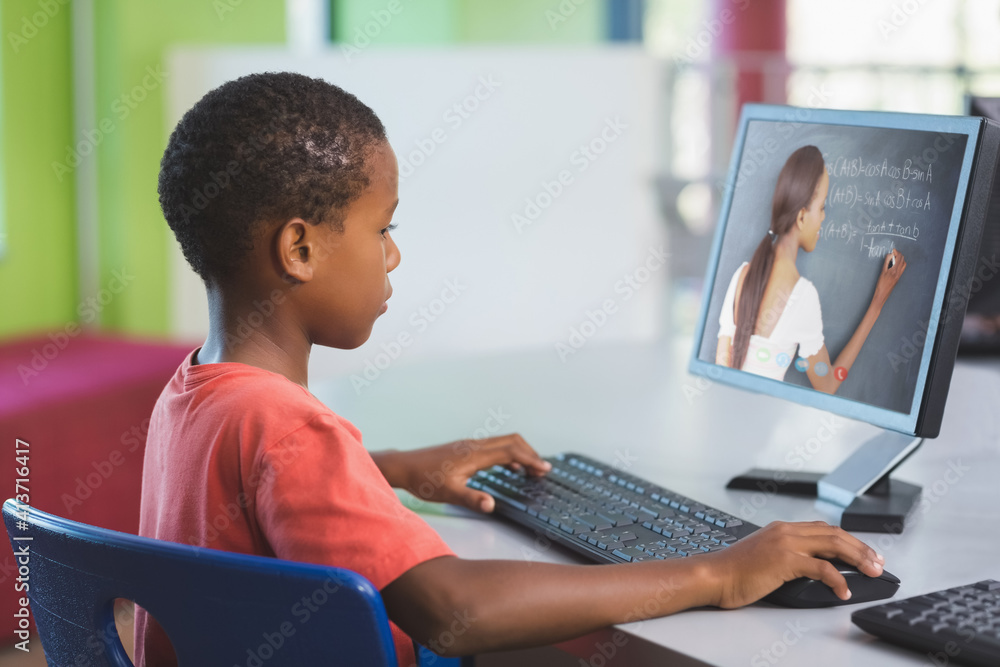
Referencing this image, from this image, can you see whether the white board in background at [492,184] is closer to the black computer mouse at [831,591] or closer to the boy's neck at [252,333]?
the boy's neck at [252,333]

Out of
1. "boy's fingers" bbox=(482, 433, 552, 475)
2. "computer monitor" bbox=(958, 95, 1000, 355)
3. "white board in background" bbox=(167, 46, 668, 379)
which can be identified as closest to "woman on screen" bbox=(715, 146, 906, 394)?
"boy's fingers" bbox=(482, 433, 552, 475)

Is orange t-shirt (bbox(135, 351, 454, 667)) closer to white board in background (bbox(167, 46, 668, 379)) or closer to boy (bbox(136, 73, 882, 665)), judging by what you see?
boy (bbox(136, 73, 882, 665))

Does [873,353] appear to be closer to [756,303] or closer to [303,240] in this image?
[756,303]

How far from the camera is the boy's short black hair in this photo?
0.81 m

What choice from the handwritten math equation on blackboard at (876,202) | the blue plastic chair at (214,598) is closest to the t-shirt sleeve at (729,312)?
the handwritten math equation on blackboard at (876,202)

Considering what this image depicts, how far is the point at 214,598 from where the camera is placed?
0.65 m

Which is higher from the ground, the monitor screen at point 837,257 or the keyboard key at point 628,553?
the monitor screen at point 837,257

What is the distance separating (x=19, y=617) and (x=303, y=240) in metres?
1.55

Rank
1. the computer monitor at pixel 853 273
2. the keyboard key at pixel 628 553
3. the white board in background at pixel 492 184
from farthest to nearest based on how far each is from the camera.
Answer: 1. the white board in background at pixel 492 184
2. the computer monitor at pixel 853 273
3. the keyboard key at pixel 628 553

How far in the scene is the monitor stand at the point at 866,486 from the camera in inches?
37.8

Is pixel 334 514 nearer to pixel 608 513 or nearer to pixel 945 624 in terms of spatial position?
pixel 608 513

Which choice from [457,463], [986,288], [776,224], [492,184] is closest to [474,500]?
[457,463]

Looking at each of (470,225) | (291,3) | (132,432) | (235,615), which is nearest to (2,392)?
(132,432)

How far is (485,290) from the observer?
3449 mm
